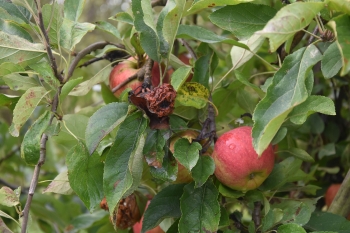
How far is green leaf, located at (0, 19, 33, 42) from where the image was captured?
0.81m

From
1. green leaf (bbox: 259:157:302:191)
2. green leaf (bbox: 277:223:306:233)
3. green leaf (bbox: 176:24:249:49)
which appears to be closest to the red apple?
green leaf (bbox: 259:157:302:191)

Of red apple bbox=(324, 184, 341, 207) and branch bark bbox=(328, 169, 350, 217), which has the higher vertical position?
branch bark bbox=(328, 169, 350, 217)

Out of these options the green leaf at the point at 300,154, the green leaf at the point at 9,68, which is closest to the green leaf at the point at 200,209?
the green leaf at the point at 300,154

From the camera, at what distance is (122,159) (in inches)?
27.4

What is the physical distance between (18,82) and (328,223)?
0.60 meters

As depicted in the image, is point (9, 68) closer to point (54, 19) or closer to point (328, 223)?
point (54, 19)

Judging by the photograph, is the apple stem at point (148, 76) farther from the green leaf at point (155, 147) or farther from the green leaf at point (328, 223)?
the green leaf at point (328, 223)

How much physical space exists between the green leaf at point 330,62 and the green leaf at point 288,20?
0.10 m

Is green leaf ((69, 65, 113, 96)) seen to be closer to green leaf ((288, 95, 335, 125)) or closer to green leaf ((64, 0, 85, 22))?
green leaf ((64, 0, 85, 22))

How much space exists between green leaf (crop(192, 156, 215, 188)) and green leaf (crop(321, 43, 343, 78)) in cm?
21

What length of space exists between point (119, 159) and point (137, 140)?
0.04m

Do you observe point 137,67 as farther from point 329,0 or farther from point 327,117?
point 327,117

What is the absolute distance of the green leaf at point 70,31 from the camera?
0.80 meters

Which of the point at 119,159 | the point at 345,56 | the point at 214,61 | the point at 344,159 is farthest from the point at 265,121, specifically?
the point at 344,159
